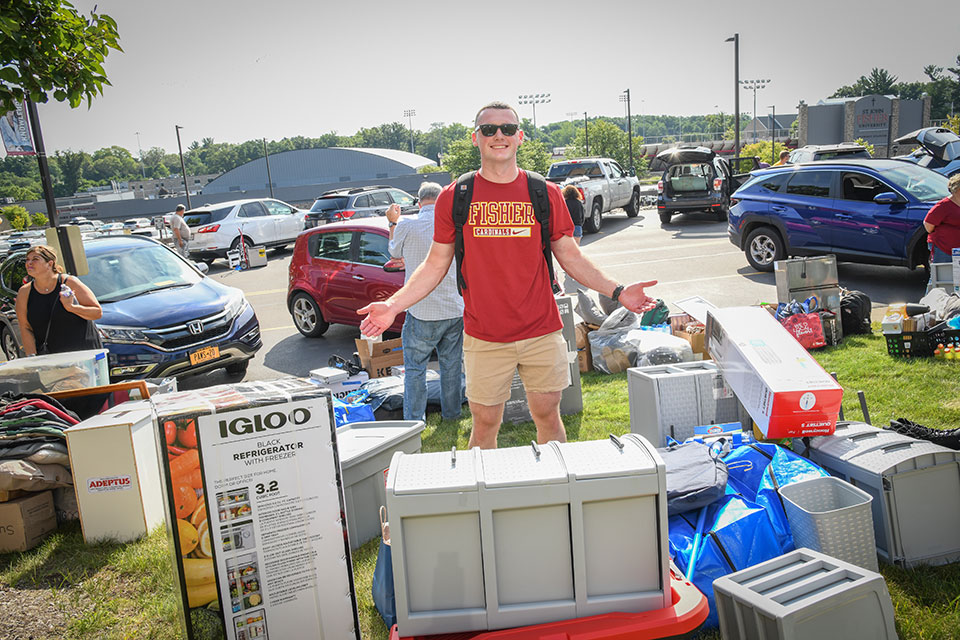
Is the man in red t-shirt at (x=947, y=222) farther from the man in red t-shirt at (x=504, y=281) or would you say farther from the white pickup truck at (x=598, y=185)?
the white pickup truck at (x=598, y=185)

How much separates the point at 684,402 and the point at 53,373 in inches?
183

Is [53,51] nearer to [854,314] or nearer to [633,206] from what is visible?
[854,314]

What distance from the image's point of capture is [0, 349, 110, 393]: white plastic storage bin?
5.06m

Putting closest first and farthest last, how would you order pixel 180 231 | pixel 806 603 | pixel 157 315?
pixel 806 603
pixel 157 315
pixel 180 231

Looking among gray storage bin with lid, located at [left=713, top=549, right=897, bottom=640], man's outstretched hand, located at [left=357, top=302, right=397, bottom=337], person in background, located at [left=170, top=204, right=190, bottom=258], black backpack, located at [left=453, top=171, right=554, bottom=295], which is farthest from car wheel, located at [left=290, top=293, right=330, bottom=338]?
person in background, located at [left=170, top=204, right=190, bottom=258]

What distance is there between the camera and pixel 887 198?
9.34 meters

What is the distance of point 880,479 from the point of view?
314 cm

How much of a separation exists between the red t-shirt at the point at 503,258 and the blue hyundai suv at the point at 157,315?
4597mm

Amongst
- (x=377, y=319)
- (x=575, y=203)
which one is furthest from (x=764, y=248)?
(x=377, y=319)

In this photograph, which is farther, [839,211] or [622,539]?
[839,211]

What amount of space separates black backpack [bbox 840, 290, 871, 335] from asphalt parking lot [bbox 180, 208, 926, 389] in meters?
1.10

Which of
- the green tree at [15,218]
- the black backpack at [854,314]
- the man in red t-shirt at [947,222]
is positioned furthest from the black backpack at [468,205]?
the green tree at [15,218]

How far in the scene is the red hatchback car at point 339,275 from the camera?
27.9ft

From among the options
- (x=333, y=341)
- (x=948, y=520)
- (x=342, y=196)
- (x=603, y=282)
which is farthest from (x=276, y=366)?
(x=342, y=196)
